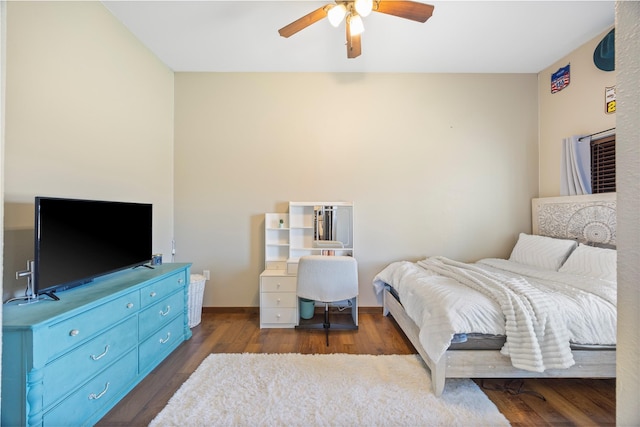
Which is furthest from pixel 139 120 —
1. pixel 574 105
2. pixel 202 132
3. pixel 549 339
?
pixel 574 105

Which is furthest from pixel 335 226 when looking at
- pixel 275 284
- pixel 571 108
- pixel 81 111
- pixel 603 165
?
pixel 571 108

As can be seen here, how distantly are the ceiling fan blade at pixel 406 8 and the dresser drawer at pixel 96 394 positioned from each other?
10.1ft

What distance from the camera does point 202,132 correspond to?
3193 millimetres

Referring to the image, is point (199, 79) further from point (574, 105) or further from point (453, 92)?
point (574, 105)

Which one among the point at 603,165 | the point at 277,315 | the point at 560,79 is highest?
the point at 560,79

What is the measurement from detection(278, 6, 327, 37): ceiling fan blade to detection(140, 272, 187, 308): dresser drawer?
7.63ft

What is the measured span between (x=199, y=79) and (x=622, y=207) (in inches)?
150

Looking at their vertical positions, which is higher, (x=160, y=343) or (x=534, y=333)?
(x=534, y=333)

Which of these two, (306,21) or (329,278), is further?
(329,278)

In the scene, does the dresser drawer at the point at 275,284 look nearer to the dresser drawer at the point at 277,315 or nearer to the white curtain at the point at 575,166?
the dresser drawer at the point at 277,315

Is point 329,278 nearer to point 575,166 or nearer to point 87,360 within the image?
point 87,360

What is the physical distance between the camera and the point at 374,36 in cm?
253

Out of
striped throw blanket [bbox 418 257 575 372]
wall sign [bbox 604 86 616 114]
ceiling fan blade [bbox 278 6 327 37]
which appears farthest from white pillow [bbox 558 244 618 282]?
ceiling fan blade [bbox 278 6 327 37]

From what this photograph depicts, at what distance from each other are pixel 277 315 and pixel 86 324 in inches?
64.8
